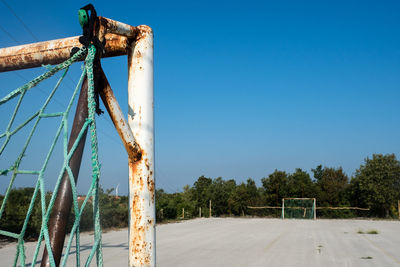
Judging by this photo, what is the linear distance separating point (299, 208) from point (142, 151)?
26.5 meters

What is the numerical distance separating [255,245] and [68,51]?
970 cm

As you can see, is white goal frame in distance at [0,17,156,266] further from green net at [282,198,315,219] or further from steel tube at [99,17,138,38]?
green net at [282,198,315,219]

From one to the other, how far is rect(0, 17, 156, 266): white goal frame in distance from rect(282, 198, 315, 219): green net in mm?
26029

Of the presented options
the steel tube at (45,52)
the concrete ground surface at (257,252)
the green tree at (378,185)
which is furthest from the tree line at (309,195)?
the steel tube at (45,52)

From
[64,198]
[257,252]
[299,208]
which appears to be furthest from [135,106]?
[299,208]

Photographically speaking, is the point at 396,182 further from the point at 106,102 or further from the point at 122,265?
the point at 106,102

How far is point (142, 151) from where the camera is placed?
1619 millimetres

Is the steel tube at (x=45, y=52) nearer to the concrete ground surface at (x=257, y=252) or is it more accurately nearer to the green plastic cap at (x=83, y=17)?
the green plastic cap at (x=83, y=17)

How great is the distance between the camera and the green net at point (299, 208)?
2603 cm

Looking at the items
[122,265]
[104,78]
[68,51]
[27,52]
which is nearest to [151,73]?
[104,78]

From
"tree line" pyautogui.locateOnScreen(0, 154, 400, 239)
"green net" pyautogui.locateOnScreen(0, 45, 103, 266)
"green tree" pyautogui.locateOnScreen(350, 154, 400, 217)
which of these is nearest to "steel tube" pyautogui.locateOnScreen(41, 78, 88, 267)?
"green net" pyautogui.locateOnScreen(0, 45, 103, 266)

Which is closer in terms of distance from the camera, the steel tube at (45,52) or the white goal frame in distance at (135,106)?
the white goal frame in distance at (135,106)

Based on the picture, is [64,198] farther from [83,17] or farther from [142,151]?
[83,17]

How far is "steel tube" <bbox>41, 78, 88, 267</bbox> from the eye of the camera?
1.32m
